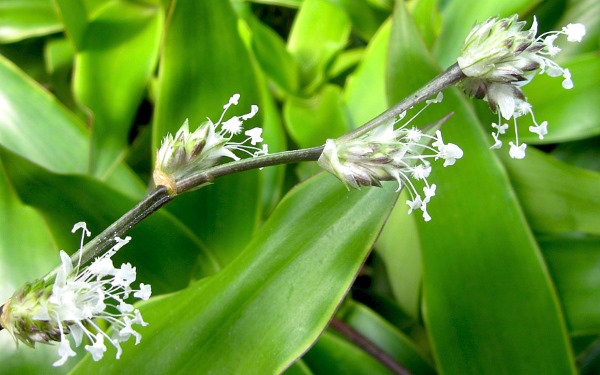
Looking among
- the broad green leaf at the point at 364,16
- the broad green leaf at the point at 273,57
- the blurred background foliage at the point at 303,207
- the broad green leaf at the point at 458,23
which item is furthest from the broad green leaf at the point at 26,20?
the broad green leaf at the point at 458,23

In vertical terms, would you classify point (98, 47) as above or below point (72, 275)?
above

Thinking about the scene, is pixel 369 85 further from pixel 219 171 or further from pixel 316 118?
pixel 219 171

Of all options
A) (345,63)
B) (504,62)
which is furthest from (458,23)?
(504,62)

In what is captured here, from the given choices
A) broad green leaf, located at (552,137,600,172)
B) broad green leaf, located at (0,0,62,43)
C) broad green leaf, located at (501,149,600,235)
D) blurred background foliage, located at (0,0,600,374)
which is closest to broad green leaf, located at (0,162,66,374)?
blurred background foliage, located at (0,0,600,374)

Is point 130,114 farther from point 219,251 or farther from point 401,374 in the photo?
point 401,374

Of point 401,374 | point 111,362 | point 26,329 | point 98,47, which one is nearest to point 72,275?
point 26,329

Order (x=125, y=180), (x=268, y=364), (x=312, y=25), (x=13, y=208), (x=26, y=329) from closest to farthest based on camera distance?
(x=26, y=329)
(x=268, y=364)
(x=13, y=208)
(x=125, y=180)
(x=312, y=25)
